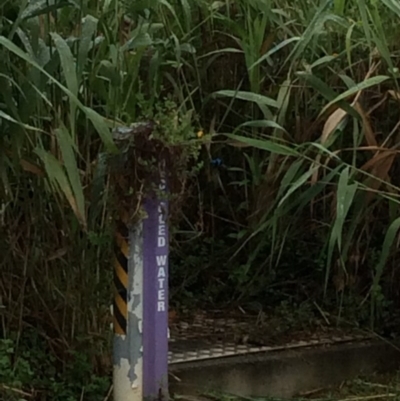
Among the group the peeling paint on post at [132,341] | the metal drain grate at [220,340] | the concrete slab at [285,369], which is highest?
the peeling paint on post at [132,341]

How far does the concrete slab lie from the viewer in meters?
3.01

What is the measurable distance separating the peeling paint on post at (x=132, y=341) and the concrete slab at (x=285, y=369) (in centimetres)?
33

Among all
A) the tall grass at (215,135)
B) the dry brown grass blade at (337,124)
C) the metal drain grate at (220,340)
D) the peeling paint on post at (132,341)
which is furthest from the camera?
the metal drain grate at (220,340)

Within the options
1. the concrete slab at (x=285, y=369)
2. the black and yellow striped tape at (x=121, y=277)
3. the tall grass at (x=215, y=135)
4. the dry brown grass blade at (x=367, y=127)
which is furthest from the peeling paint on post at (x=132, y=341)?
the dry brown grass blade at (x=367, y=127)

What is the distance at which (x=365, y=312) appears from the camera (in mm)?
3545

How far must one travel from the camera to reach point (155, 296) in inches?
104

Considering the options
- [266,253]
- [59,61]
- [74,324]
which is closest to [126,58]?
[59,61]

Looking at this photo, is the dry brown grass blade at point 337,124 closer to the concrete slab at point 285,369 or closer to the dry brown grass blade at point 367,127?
the dry brown grass blade at point 367,127

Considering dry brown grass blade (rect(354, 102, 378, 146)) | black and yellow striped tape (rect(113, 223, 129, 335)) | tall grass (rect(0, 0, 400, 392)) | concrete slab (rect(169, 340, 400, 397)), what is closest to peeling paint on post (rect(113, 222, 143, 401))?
black and yellow striped tape (rect(113, 223, 129, 335))

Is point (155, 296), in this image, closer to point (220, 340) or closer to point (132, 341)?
point (132, 341)

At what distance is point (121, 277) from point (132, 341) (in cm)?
18

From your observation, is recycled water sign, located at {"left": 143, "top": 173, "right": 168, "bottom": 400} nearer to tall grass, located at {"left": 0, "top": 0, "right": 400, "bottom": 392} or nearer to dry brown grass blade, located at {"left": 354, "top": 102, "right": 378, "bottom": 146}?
tall grass, located at {"left": 0, "top": 0, "right": 400, "bottom": 392}

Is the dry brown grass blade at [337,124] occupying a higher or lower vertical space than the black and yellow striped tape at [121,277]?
higher

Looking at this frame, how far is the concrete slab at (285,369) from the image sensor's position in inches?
118
